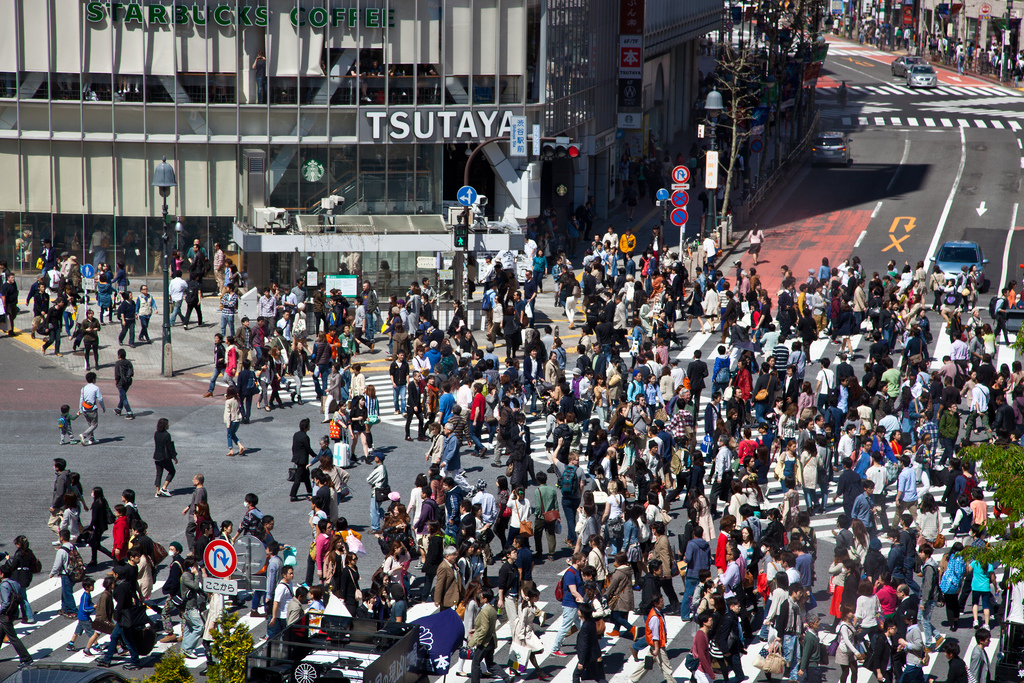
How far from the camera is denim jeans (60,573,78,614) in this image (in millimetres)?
18609

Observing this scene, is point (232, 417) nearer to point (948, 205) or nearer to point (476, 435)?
point (476, 435)

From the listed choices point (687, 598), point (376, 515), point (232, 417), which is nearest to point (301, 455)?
point (376, 515)

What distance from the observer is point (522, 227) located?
42031mm

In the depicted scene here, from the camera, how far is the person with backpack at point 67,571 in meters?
18.5

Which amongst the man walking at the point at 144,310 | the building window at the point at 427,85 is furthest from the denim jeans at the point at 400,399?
the building window at the point at 427,85

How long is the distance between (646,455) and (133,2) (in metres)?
25.6

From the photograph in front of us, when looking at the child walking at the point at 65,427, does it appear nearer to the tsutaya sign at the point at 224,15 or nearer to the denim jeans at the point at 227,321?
the denim jeans at the point at 227,321

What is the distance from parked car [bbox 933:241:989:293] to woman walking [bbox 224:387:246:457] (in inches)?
935

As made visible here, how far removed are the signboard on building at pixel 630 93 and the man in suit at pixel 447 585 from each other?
35.8m

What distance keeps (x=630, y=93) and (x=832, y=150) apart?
47.6 feet

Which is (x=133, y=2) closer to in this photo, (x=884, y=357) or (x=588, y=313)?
(x=588, y=313)

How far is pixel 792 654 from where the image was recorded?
17094 millimetres

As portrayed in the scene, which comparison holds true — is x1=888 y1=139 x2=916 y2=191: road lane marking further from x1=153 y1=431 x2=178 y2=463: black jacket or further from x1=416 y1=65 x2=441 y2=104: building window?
x1=153 y1=431 x2=178 y2=463: black jacket

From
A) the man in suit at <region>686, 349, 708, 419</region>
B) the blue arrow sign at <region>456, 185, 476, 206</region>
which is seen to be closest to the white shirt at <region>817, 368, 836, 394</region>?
the man in suit at <region>686, 349, 708, 419</region>
